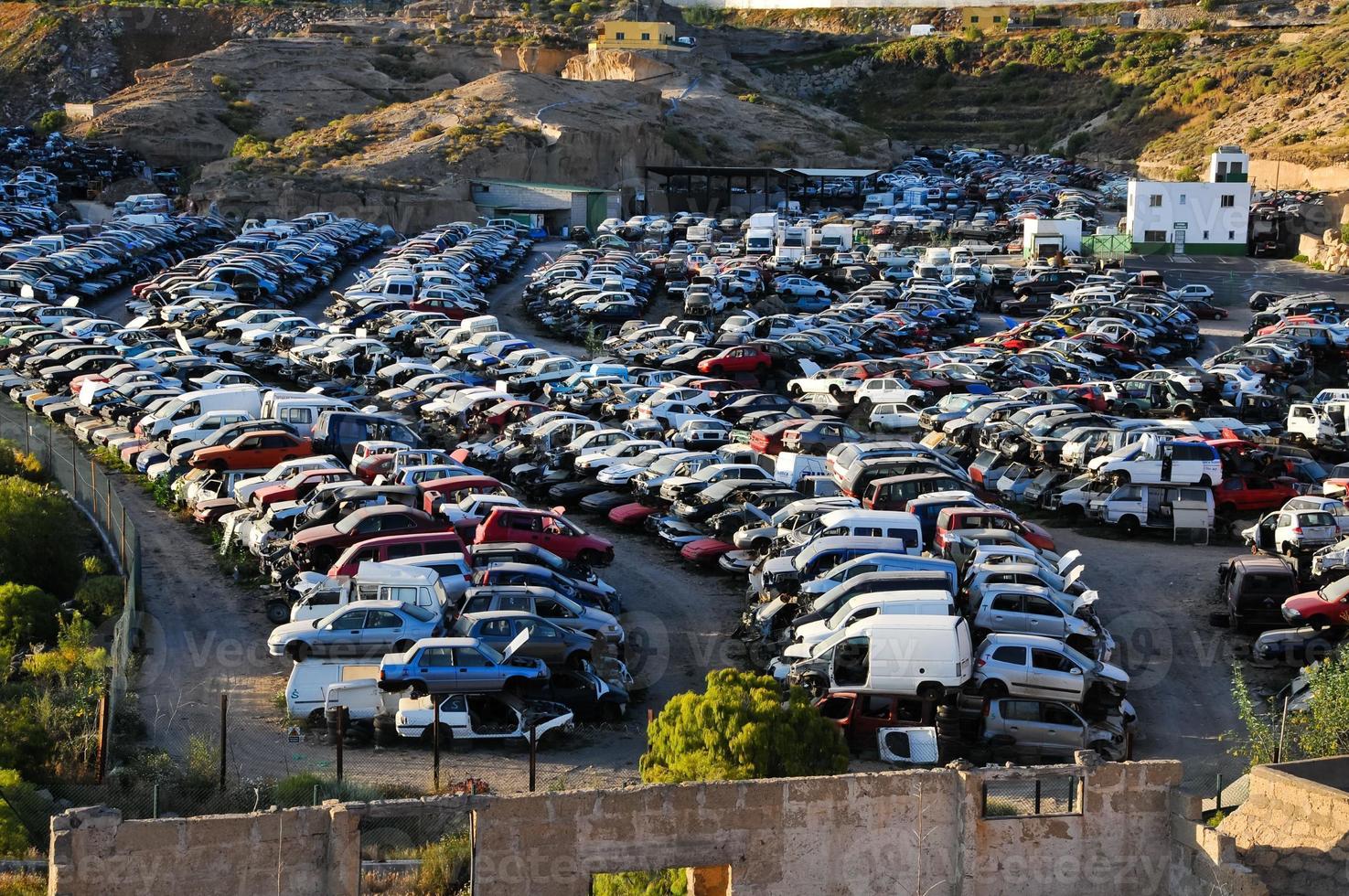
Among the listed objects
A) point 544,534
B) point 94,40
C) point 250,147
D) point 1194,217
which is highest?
point 94,40

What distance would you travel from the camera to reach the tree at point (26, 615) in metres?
23.8

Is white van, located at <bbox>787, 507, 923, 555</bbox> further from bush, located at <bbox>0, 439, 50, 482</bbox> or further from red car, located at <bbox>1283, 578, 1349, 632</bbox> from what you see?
bush, located at <bbox>0, 439, 50, 482</bbox>

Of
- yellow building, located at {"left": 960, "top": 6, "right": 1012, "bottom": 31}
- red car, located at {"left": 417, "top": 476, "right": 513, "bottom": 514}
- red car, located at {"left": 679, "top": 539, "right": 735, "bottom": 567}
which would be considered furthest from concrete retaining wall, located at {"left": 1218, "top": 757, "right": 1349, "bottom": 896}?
yellow building, located at {"left": 960, "top": 6, "right": 1012, "bottom": 31}

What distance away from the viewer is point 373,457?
106ft

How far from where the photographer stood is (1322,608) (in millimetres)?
24781

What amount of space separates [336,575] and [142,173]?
72.0 meters

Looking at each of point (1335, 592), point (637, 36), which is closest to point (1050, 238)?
point (1335, 592)

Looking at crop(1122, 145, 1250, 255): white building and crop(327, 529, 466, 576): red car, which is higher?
crop(1122, 145, 1250, 255): white building

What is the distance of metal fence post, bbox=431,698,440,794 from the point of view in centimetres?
1892

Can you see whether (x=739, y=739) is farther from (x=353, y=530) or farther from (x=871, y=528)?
(x=353, y=530)

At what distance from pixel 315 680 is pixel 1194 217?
59911 millimetres

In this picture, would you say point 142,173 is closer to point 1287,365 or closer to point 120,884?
point 1287,365

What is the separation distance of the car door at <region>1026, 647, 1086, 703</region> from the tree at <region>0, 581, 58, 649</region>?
13604 millimetres

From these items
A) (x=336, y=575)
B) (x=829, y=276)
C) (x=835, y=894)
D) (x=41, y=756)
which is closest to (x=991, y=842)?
(x=835, y=894)
